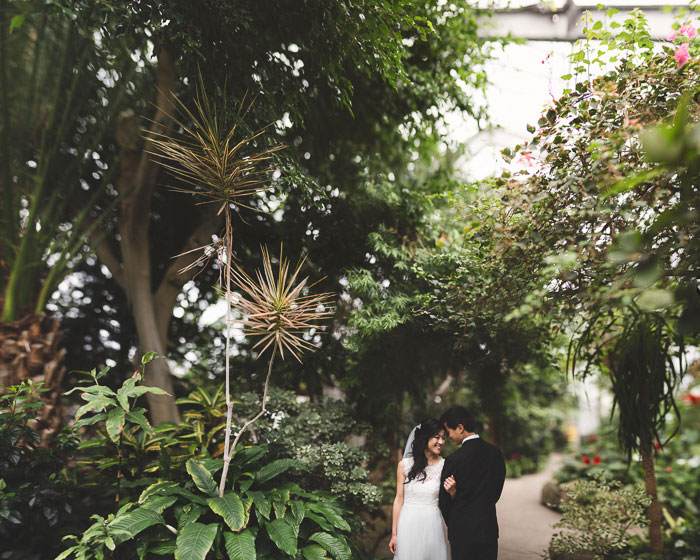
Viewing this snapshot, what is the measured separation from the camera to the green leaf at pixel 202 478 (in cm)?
316

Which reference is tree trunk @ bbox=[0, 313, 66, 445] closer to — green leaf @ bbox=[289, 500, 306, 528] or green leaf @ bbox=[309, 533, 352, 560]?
green leaf @ bbox=[289, 500, 306, 528]

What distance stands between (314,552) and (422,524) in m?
0.78

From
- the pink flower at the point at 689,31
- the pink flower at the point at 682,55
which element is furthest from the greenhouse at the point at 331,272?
the pink flower at the point at 689,31

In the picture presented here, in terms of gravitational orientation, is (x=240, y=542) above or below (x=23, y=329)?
below

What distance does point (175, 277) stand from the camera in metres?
4.88

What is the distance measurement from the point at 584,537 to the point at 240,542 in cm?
333

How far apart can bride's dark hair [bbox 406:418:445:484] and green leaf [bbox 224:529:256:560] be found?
1171mm

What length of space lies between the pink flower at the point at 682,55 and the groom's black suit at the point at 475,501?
2.80m

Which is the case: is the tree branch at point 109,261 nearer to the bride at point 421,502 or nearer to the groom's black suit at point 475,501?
the bride at point 421,502

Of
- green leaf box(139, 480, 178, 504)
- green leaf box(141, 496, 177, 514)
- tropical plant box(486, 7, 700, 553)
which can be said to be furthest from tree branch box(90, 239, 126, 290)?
tropical plant box(486, 7, 700, 553)

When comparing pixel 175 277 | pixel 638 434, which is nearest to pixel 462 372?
pixel 638 434

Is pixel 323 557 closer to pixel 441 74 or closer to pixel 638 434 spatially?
pixel 638 434

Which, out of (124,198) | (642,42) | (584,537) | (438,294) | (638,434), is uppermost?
(642,42)

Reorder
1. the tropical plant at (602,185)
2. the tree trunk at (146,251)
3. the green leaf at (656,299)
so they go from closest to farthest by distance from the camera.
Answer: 1. the green leaf at (656,299)
2. the tropical plant at (602,185)
3. the tree trunk at (146,251)
